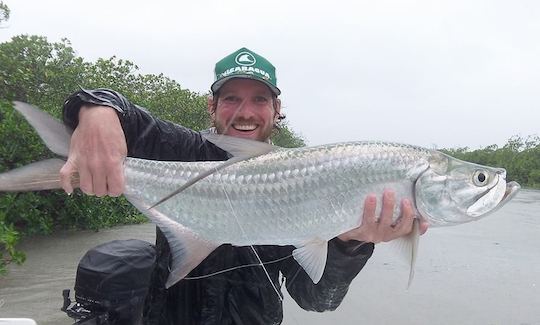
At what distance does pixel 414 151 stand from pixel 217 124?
1.45 meters

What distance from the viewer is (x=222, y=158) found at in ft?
9.87

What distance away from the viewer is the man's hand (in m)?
2.22

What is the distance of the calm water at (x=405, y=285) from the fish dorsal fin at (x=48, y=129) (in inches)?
115

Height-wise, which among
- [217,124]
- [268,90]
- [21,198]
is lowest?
Result: [21,198]

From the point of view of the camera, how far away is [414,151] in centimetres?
229

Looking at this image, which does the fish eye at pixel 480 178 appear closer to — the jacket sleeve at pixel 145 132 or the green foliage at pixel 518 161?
the jacket sleeve at pixel 145 132

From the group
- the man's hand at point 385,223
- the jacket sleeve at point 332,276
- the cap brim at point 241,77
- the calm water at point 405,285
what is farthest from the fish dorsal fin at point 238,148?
the calm water at point 405,285

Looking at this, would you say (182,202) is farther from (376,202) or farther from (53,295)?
(53,295)

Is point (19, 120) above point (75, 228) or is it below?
above

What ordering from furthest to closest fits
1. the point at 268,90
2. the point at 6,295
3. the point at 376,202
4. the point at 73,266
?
1. the point at 73,266
2. the point at 6,295
3. the point at 268,90
4. the point at 376,202

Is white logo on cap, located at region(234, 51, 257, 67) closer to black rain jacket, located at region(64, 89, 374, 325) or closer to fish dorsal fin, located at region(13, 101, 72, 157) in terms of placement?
black rain jacket, located at region(64, 89, 374, 325)

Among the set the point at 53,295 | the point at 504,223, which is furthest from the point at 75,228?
the point at 504,223

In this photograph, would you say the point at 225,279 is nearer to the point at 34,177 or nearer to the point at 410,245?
the point at 410,245

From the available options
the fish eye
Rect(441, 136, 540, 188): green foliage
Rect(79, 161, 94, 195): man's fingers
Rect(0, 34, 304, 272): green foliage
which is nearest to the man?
Rect(79, 161, 94, 195): man's fingers
